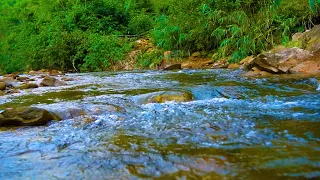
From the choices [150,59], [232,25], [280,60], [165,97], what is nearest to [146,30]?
[150,59]

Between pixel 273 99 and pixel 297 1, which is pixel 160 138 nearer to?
pixel 273 99

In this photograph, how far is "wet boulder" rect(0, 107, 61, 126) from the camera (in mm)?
3117

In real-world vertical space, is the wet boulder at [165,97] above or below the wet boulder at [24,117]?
below

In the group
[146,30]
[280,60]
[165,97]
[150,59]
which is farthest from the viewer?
[146,30]

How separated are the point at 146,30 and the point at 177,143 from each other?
1454cm

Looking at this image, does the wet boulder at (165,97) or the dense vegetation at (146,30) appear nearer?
the wet boulder at (165,97)

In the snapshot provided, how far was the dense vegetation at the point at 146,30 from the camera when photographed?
8969 millimetres

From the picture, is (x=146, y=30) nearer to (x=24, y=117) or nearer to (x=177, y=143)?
(x=24, y=117)

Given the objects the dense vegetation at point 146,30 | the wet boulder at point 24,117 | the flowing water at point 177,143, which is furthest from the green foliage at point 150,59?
the wet boulder at point 24,117

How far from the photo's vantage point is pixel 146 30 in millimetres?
16328

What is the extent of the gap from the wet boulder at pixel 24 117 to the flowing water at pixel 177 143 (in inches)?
5.3

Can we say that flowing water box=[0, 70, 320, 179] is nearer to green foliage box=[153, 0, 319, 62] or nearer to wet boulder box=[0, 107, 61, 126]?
wet boulder box=[0, 107, 61, 126]

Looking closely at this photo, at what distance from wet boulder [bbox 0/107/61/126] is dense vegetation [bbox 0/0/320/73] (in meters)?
6.13

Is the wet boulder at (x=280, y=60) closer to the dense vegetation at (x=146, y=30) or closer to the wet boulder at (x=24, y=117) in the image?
the dense vegetation at (x=146, y=30)
